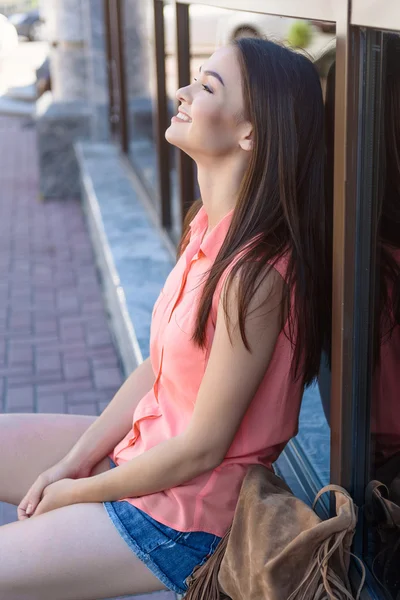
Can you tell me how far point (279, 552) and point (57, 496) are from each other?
0.62 metres

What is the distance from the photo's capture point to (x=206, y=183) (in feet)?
6.27

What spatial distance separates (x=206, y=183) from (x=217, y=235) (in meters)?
0.14

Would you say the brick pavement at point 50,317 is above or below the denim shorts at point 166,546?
below

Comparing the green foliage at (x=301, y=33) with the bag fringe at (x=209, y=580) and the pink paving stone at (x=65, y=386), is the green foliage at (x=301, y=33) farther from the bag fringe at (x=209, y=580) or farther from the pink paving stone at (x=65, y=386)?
the pink paving stone at (x=65, y=386)

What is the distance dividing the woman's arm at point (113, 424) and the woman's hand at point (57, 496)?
4.3 inches

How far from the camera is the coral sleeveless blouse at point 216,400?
1.77 metres

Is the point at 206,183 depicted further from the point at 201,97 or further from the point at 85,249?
the point at 85,249

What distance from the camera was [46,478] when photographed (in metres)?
2.05

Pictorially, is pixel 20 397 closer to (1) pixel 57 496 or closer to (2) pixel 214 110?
(1) pixel 57 496

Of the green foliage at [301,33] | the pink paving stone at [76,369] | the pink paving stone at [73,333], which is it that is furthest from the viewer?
the pink paving stone at [73,333]

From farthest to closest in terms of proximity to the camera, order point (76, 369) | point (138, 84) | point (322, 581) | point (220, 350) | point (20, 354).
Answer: point (138, 84) < point (20, 354) < point (76, 369) < point (220, 350) < point (322, 581)

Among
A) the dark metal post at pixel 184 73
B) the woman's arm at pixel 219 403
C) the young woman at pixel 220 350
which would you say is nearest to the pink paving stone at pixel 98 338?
the dark metal post at pixel 184 73

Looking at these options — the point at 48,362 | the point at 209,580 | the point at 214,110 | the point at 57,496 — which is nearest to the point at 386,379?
the point at 209,580

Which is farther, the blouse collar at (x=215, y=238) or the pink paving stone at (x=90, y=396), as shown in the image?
the pink paving stone at (x=90, y=396)
